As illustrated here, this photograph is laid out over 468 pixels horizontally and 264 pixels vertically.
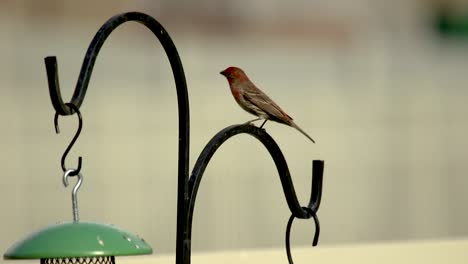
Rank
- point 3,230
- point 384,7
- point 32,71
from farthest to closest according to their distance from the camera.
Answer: point 384,7
point 32,71
point 3,230

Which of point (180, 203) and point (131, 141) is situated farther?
point (131, 141)

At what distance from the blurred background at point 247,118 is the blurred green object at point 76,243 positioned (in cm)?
704

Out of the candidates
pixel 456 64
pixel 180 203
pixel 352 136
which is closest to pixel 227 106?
pixel 352 136

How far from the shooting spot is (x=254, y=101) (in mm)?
5988

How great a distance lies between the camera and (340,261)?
660 centimetres

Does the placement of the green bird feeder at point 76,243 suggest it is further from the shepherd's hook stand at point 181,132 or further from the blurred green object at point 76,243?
the shepherd's hook stand at point 181,132

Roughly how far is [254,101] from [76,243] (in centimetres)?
249

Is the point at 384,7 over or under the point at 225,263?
over

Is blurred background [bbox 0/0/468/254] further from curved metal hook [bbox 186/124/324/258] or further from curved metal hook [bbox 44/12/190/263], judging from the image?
curved metal hook [bbox 44/12/190/263]

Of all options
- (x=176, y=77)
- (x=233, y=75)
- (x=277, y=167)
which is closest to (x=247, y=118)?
(x=233, y=75)

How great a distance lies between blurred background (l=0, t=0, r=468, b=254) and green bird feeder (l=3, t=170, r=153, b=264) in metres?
7.03

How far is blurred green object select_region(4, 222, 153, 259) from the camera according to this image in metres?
3.57

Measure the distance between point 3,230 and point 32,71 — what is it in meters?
1.57

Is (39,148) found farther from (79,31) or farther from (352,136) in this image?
(352,136)
